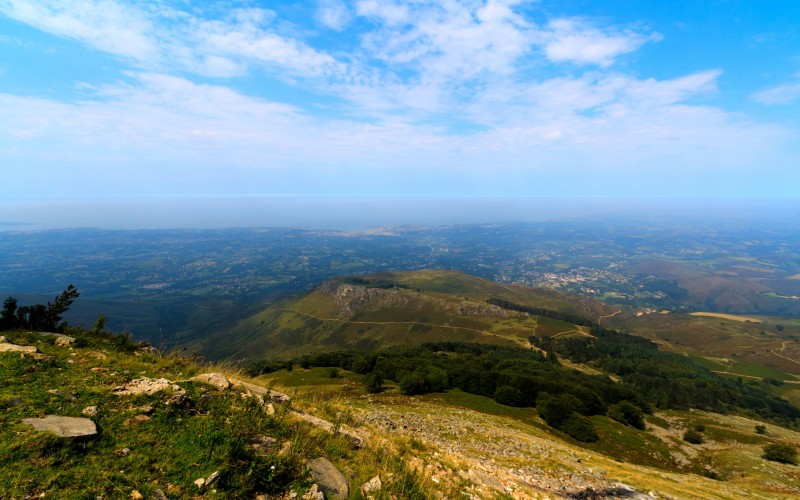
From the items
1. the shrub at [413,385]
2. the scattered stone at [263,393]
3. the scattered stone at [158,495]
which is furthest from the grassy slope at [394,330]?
the scattered stone at [158,495]

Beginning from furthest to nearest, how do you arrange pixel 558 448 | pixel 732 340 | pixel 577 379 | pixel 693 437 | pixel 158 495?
pixel 732 340
pixel 577 379
pixel 693 437
pixel 558 448
pixel 158 495

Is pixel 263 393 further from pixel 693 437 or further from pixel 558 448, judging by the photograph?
pixel 693 437

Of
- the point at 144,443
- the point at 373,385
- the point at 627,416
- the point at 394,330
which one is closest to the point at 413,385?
the point at 373,385

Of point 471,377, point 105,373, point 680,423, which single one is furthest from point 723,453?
point 105,373

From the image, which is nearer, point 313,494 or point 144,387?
point 313,494

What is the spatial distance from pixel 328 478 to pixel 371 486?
3.82ft

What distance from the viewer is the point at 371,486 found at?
8.05 meters

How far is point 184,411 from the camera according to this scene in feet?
28.1

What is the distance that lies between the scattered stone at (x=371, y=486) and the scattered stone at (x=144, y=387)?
609 centimetres

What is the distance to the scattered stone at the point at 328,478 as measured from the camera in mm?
7355

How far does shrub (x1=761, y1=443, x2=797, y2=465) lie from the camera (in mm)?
31938

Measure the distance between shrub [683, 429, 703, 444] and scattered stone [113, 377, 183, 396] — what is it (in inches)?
2209

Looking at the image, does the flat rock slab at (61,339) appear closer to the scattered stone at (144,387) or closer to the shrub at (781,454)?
the scattered stone at (144,387)

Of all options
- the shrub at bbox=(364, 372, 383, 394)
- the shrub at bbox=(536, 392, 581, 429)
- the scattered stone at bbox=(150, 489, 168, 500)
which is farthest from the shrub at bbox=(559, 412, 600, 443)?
the scattered stone at bbox=(150, 489, 168, 500)
